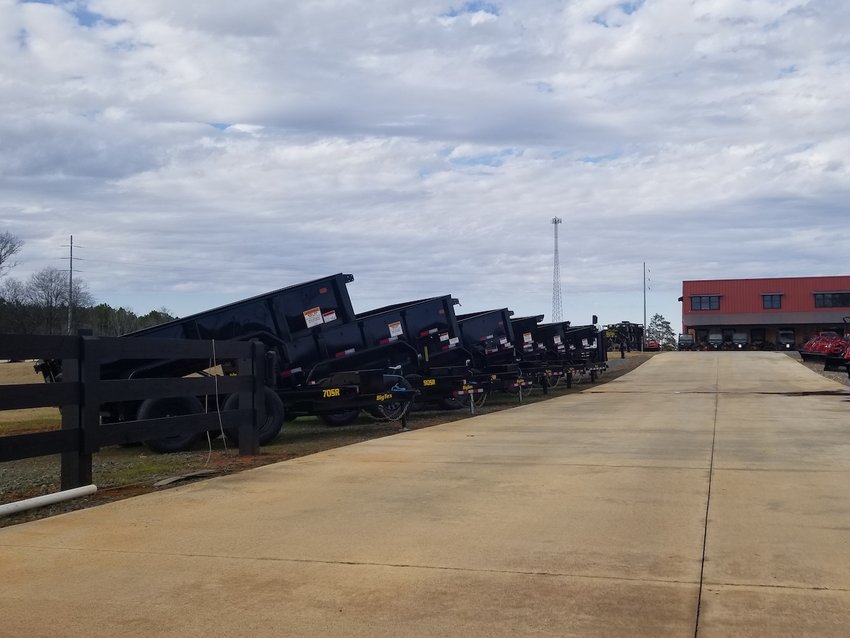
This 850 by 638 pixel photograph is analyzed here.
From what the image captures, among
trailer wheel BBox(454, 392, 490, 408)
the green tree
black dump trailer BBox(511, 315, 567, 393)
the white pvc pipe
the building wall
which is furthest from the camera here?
the green tree

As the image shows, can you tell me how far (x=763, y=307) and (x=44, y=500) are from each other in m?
87.9

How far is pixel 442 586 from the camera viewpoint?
4863 mm

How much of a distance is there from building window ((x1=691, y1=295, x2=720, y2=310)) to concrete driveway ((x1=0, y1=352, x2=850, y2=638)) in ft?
267

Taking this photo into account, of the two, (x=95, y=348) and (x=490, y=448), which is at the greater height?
(x=95, y=348)

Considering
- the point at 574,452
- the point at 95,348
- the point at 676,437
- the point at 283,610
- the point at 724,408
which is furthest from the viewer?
the point at 724,408

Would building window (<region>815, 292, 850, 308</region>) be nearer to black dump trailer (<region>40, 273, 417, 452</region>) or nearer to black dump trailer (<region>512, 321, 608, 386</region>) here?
black dump trailer (<region>512, 321, 608, 386</region>)

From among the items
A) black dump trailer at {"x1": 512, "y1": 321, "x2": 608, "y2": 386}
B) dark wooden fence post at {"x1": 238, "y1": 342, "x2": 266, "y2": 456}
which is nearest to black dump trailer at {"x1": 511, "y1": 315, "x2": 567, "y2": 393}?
black dump trailer at {"x1": 512, "y1": 321, "x2": 608, "y2": 386}

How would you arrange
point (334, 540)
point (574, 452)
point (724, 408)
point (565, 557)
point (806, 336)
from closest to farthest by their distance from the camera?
point (565, 557) → point (334, 540) → point (574, 452) → point (724, 408) → point (806, 336)

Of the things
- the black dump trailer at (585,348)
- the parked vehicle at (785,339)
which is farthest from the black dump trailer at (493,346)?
the parked vehicle at (785,339)

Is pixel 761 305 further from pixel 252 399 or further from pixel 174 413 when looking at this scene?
pixel 252 399

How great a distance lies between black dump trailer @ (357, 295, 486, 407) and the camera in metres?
17.6

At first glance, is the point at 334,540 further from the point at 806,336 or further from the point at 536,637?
the point at 806,336

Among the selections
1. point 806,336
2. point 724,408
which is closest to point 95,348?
point 724,408

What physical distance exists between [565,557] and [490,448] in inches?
222
